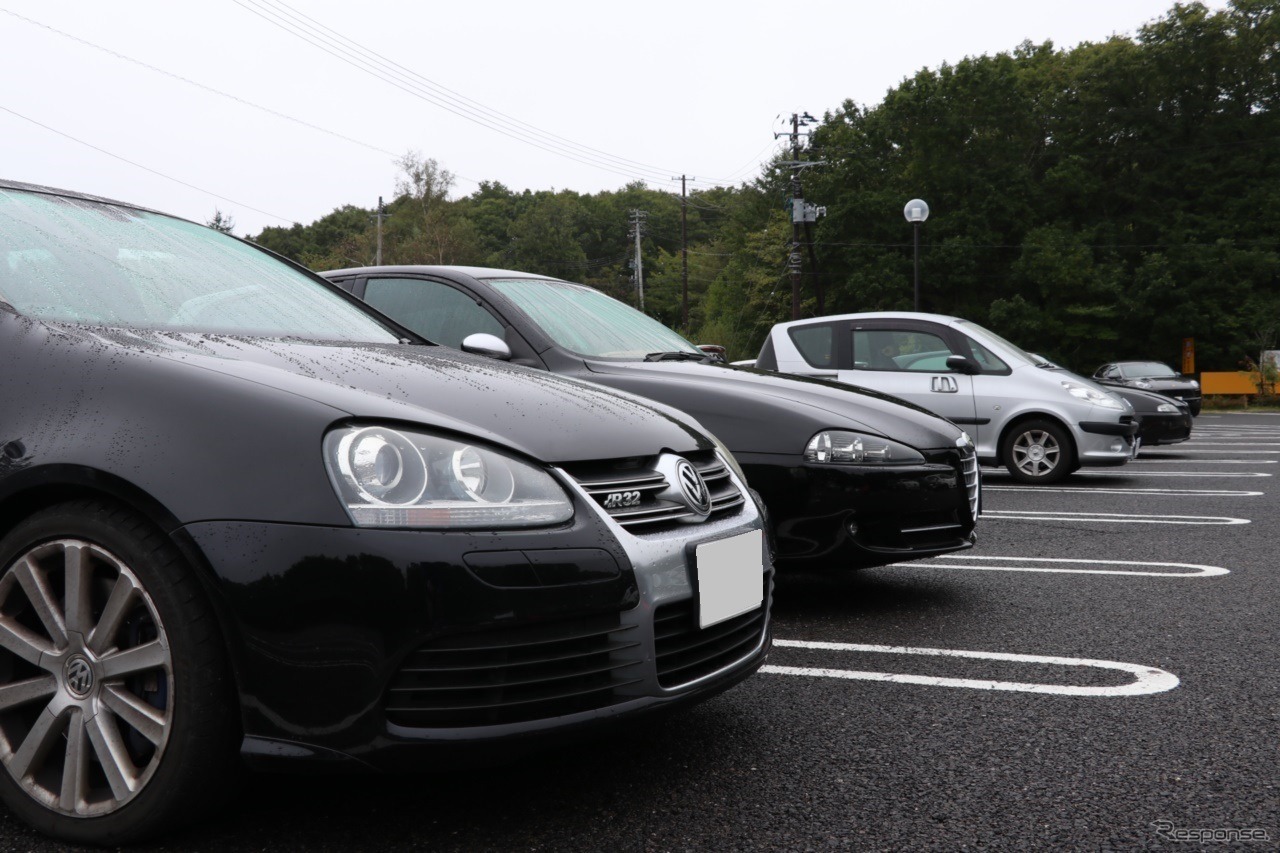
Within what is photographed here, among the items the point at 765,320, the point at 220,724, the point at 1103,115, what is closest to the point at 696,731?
the point at 220,724

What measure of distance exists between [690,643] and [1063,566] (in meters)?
3.71

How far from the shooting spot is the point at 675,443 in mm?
2535

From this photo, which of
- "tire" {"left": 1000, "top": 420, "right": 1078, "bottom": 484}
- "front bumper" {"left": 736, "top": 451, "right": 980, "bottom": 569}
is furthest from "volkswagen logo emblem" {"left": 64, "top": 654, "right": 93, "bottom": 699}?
"tire" {"left": 1000, "top": 420, "right": 1078, "bottom": 484}

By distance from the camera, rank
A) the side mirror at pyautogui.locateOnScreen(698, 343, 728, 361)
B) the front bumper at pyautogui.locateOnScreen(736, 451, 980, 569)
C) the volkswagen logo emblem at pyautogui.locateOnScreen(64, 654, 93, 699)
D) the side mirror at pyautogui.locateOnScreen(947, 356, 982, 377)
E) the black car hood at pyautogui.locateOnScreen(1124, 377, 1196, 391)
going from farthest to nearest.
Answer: the black car hood at pyautogui.locateOnScreen(1124, 377, 1196, 391) < the side mirror at pyautogui.locateOnScreen(947, 356, 982, 377) < the side mirror at pyautogui.locateOnScreen(698, 343, 728, 361) < the front bumper at pyautogui.locateOnScreen(736, 451, 980, 569) < the volkswagen logo emblem at pyautogui.locateOnScreen(64, 654, 93, 699)

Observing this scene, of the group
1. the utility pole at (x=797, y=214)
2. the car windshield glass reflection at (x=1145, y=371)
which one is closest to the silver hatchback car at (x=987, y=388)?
the car windshield glass reflection at (x=1145, y=371)

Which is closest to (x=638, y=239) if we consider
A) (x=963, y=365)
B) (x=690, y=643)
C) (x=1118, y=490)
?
(x=963, y=365)

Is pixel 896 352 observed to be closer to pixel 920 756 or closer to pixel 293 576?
pixel 920 756

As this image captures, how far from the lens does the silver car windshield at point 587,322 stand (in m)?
4.76

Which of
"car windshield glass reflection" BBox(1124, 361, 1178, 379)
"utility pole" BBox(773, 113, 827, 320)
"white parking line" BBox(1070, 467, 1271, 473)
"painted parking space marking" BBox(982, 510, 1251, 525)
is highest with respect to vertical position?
"utility pole" BBox(773, 113, 827, 320)

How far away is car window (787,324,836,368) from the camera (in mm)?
9609

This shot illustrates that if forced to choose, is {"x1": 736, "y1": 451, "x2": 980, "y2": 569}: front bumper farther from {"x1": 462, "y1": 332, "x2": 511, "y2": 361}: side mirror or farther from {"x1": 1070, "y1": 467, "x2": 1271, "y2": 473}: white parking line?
{"x1": 1070, "y1": 467, "x2": 1271, "y2": 473}: white parking line

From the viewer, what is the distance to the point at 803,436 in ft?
13.4

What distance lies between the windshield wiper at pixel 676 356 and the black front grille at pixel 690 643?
7.87ft

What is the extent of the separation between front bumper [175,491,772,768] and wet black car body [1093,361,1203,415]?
21.1 metres
